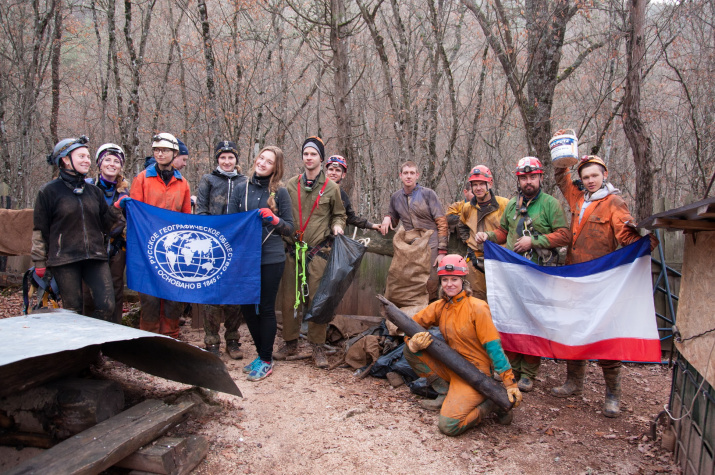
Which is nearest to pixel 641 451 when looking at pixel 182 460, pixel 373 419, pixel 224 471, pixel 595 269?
pixel 595 269

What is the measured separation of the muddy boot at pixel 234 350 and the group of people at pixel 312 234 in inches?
0.5

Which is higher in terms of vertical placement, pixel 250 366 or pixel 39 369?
pixel 39 369

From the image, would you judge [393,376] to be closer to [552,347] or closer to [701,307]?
[552,347]

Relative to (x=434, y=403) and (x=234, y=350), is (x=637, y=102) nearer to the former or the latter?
(x=434, y=403)

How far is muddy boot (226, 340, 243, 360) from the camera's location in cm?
504

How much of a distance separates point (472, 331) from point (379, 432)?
114 centimetres

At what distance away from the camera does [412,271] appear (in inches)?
208

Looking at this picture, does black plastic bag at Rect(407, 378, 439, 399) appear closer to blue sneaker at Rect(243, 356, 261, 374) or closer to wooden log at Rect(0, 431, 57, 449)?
blue sneaker at Rect(243, 356, 261, 374)

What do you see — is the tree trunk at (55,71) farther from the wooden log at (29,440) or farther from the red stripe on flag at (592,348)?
the red stripe on flag at (592,348)

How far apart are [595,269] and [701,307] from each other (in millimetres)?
1232

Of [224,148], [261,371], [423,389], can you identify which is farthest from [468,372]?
[224,148]

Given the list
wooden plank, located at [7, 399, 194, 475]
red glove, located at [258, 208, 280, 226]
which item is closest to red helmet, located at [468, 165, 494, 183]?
red glove, located at [258, 208, 280, 226]

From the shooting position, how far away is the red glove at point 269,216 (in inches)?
174

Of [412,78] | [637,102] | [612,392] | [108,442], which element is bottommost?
[612,392]
